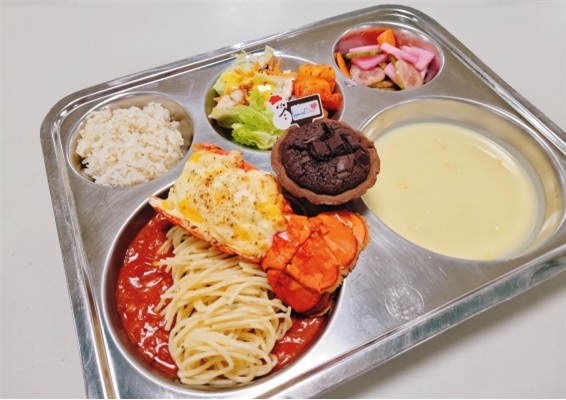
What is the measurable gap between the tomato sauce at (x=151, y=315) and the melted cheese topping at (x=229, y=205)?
286mm

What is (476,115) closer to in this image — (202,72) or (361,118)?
(361,118)

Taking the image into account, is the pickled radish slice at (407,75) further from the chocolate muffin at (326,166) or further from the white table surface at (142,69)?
the chocolate muffin at (326,166)

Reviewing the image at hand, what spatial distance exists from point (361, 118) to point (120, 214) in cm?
147

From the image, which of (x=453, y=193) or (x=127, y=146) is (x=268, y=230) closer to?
(x=127, y=146)

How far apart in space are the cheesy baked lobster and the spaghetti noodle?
0.09m

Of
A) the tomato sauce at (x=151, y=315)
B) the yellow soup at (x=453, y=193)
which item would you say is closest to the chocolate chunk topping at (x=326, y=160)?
the yellow soup at (x=453, y=193)

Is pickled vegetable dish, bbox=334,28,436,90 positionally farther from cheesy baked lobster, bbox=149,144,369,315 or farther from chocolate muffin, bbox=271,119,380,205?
cheesy baked lobster, bbox=149,144,369,315

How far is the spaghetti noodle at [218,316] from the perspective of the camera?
1.85 m

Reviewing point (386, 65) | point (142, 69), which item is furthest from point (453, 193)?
point (142, 69)

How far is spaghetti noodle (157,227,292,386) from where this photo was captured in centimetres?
185

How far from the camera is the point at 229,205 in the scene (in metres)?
2.03

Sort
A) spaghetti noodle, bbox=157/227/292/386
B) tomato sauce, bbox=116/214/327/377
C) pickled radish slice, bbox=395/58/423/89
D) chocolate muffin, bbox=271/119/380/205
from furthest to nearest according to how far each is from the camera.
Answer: pickled radish slice, bbox=395/58/423/89
chocolate muffin, bbox=271/119/380/205
tomato sauce, bbox=116/214/327/377
spaghetti noodle, bbox=157/227/292/386

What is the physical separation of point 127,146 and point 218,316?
1.17m

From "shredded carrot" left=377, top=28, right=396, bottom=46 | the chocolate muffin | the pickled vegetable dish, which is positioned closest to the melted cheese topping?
the chocolate muffin
